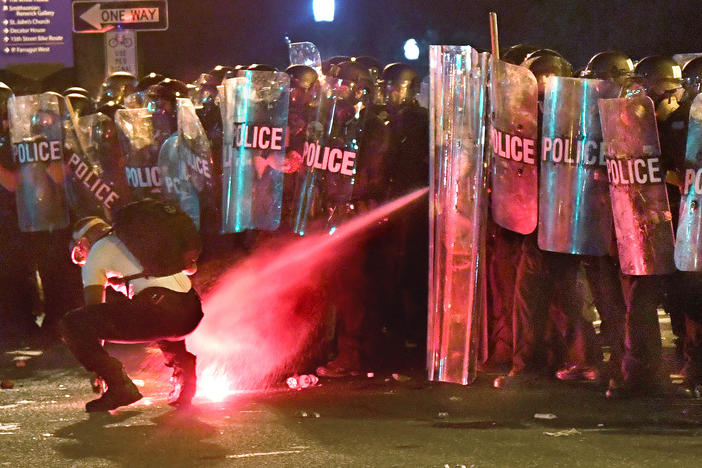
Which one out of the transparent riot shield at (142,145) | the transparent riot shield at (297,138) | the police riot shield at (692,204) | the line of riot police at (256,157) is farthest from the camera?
the transparent riot shield at (142,145)

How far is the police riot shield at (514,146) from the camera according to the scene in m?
7.28

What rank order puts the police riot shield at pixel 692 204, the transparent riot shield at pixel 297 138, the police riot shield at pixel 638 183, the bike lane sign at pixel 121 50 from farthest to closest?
the bike lane sign at pixel 121 50, the transparent riot shield at pixel 297 138, the police riot shield at pixel 638 183, the police riot shield at pixel 692 204

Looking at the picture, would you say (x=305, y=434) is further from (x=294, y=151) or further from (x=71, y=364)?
(x=71, y=364)

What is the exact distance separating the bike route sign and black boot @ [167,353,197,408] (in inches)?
362

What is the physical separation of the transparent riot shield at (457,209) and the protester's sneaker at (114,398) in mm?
1842

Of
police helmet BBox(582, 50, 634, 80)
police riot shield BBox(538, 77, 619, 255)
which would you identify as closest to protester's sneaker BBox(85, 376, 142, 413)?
police riot shield BBox(538, 77, 619, 255)

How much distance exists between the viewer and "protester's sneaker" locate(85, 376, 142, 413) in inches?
254

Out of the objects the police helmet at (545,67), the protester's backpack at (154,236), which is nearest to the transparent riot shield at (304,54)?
the police helmet at (545,67)

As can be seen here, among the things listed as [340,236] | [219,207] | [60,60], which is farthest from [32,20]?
[340,236]

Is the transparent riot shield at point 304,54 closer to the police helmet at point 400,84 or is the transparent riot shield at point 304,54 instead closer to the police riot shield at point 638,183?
the police helmet at point 400,84

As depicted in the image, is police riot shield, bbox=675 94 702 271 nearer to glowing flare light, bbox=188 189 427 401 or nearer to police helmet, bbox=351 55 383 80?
glowing flare light, bbox=188 189 427 401

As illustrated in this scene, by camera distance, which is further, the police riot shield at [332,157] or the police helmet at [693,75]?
the police riot shield at [332,157]

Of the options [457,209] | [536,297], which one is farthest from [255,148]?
[536,297]

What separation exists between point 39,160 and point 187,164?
1642 millimetres
